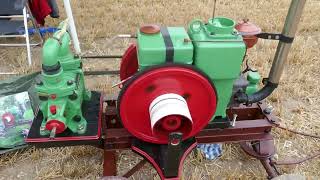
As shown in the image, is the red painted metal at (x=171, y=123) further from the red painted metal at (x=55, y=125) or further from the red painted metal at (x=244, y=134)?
the red painted metal at (x=55, y=125)

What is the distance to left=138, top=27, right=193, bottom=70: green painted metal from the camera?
172cm

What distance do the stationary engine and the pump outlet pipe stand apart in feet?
0.88

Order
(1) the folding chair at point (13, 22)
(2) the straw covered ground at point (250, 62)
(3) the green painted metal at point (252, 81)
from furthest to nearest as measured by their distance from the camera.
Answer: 1. (1) the folding chair at point (13, 22)
2. (2) the straw covered ground at point (250, 62)
3. (3) the green painted metal at point (252, 81)

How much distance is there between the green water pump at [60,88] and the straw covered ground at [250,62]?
55 cm

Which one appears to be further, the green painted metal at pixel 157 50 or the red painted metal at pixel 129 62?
the red painted metal at pixel 129 62

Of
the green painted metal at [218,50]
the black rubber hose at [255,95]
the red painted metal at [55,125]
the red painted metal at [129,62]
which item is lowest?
the red painted metal at [55,125]

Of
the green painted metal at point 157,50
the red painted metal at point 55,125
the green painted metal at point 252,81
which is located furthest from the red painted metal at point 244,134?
the green painted metal at point 157,50

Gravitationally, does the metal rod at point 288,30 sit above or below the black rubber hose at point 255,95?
above

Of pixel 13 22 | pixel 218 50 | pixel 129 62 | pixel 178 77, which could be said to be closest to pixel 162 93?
pixel 178 77

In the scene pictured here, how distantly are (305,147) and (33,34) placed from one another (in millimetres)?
3154

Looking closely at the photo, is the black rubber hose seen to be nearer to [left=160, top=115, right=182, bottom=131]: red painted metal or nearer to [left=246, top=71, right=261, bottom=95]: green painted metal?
[left=246, top=71, right=261, bottom=95]: green painted metal

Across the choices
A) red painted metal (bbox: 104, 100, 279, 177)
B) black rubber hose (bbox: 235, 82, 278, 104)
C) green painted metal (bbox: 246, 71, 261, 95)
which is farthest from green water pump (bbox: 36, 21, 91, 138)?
green painted metal (bbox: 246, 71, 261, 95)

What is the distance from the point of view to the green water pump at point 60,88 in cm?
180

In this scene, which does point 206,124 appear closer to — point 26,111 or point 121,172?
point 121,172
